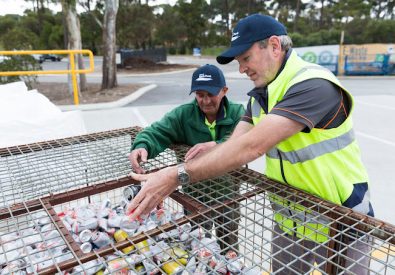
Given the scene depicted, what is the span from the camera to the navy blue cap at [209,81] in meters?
2.39

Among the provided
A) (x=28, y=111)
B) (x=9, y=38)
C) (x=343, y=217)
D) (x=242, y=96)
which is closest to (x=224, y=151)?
(x=343, y=217)

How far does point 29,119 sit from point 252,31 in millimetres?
2557

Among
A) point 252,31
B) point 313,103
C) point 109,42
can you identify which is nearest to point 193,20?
point 109,42

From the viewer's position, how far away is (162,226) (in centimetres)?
141

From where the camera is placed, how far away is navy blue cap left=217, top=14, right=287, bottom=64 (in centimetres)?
158

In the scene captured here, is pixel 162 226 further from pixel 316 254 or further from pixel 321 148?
pixel 321 148

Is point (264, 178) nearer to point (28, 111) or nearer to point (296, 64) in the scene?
point (296, 64)

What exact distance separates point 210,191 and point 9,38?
2915 centimetres

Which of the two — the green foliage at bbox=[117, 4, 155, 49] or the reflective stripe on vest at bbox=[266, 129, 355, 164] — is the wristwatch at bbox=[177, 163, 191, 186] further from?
the green foliage at bbox=[117, 4, 155, 49]

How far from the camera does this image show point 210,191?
179cm

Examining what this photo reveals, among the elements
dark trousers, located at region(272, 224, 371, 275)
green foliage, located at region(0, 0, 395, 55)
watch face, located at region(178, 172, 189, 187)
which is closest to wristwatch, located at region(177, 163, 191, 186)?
watch face, located at region(178, 172, 189, 187)

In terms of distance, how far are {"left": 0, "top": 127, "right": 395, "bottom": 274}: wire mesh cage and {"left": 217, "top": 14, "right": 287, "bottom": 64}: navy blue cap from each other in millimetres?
645

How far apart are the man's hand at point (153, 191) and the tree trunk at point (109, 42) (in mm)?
10971

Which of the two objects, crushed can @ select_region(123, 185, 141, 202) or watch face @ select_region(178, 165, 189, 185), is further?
crushed can @ select_region(123, 185, 141, 202)
